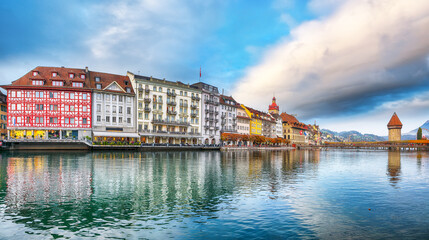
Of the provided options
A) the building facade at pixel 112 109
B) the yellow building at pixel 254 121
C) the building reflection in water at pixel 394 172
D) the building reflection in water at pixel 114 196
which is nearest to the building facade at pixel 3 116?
the building facade at pixel 112 109

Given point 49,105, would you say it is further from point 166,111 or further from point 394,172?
point 394,172

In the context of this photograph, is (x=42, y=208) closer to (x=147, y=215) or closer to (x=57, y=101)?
(x=147, y=215)

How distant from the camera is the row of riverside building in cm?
8350

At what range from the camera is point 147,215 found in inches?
629

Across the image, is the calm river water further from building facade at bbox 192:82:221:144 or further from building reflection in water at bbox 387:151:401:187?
building facade at bbox 192:82:221:144

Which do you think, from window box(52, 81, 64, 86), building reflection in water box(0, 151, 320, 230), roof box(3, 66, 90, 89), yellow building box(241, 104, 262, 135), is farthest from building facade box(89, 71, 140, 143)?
yellow building box(241, 104, 262, 135)

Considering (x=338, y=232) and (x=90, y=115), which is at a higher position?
(x=90, y=115)

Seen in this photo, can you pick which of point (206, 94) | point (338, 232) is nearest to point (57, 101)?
point (206, 94)

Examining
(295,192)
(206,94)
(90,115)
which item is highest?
(206,94)

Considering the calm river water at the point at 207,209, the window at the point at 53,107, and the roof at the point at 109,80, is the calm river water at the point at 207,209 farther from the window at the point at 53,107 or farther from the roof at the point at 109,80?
the roof at the point at 109,80

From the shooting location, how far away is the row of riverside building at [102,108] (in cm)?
8350

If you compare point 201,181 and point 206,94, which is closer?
point 201,181

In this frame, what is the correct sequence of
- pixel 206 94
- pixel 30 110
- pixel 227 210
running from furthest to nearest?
pixel 206 94 < pixel 30 110 < pixel 227 210

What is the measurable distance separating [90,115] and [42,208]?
77.4 meters
